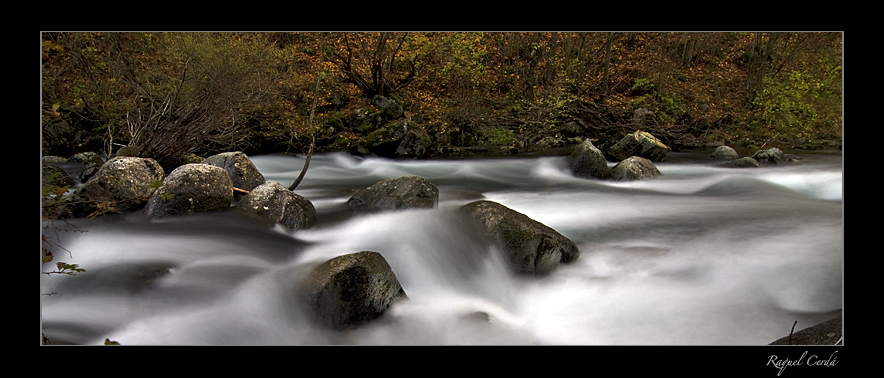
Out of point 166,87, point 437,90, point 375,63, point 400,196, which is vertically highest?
point 375,63

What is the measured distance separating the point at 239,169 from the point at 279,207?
1128 millimetres

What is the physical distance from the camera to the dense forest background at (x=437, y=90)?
403cm

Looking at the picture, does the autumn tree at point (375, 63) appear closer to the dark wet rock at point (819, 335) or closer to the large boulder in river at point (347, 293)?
the large boulder in river at point (347, 293)

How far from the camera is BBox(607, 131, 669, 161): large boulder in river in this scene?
707cm

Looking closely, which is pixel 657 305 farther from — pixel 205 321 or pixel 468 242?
pixel 205 321

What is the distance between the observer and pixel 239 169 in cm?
434

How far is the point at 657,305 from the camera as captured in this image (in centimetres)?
254

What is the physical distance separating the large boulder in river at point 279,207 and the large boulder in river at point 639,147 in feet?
16.8

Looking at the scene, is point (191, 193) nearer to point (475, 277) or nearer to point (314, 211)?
point (314, 211)

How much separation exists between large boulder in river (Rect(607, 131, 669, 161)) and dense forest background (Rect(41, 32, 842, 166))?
18.1 inches

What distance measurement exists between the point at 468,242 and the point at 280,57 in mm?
4164

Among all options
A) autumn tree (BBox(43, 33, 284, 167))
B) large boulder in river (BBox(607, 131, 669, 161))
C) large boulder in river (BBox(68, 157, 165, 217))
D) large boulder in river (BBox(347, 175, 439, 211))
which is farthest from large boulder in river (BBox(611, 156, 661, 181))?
large boulder in river (BBox(68, 157, 165, 217))

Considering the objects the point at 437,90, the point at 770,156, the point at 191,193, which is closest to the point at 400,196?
the point at 191,193

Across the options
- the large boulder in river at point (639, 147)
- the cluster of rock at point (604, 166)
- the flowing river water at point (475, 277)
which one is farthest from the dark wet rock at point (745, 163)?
the flowing river water at point (475, 277)
